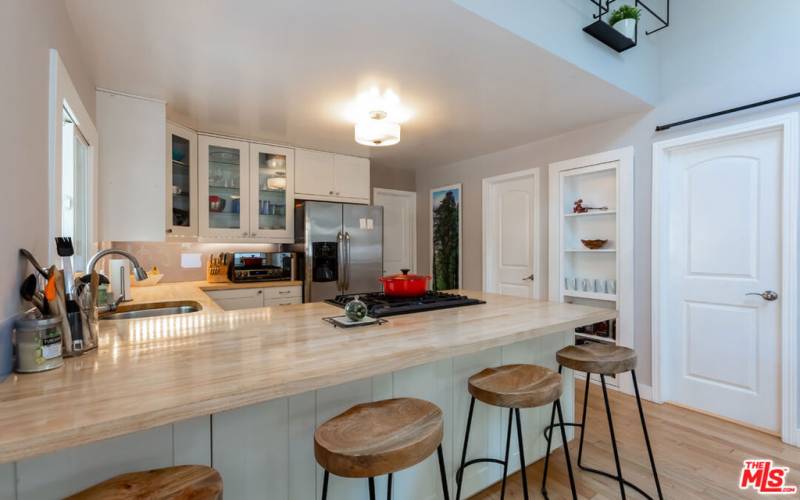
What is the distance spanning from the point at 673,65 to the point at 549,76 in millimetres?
1302

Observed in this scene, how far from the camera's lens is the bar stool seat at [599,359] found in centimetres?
169

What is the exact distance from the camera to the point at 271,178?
380 cm

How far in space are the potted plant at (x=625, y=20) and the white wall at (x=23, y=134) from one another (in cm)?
294

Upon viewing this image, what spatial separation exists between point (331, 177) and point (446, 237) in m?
1.68

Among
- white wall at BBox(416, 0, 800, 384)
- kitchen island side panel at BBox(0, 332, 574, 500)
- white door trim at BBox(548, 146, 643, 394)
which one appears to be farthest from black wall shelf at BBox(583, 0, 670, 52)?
kitchen island side panel at BBox(0, 332, 574, 500)

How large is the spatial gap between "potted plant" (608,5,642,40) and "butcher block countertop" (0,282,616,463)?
1.88m

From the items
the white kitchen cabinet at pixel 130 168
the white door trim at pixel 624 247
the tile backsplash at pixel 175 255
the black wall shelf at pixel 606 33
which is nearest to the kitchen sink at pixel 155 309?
the white kitchen cabinet at pixel 130 168

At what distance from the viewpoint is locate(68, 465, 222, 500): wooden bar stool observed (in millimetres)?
807

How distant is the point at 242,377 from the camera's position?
0.91 m

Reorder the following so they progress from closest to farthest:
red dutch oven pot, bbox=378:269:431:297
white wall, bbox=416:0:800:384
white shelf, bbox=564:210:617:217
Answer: red dutch oven pot, bbox=378:269:431:297, white wall, bbox=416:0:800:384, white shelf, bbox=564:210:617:217

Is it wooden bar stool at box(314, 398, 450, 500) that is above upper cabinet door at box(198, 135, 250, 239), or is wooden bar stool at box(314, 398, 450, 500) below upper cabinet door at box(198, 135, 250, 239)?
below

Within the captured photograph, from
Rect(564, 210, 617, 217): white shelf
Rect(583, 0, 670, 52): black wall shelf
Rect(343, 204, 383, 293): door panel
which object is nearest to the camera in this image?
Rect(583, 0, 670, 52): black wall shelf

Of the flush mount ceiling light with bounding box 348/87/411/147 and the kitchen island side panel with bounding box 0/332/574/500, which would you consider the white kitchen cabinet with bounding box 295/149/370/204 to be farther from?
the kitchen island side panel with bounding box 0/332/574/500

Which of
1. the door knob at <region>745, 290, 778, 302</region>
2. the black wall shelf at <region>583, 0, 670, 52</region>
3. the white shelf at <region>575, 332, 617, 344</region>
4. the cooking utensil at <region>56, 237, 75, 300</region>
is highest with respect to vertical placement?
the black wall shelf at <region>583, 0, 670, 52</region>
